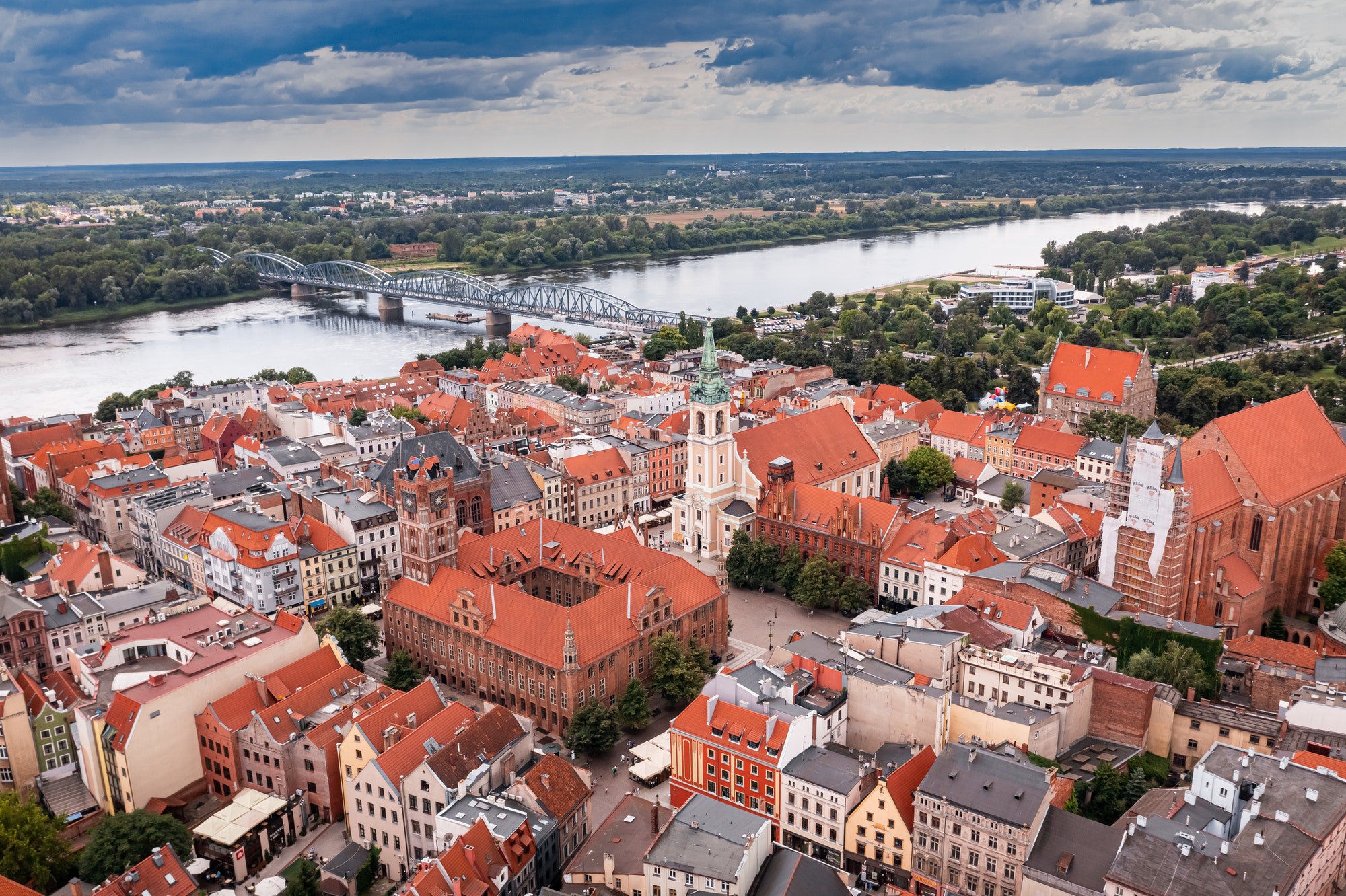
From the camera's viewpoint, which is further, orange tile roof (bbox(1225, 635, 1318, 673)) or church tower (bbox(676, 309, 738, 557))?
church tower (bbox(676, 309, 738, 557))

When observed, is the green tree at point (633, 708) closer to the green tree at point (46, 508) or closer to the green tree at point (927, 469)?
the green tree at point (927, 469)

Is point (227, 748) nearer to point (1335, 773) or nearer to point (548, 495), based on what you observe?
point (548, 495)

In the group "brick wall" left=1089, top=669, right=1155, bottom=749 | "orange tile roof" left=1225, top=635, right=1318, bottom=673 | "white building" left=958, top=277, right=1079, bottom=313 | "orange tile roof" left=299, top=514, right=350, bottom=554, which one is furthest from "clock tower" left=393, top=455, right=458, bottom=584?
"white building" left=958, top=277, right=1079, bottom=313

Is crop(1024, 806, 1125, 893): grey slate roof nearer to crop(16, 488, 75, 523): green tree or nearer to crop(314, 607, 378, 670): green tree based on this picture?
crop(314, 607, 378, 670): green tree

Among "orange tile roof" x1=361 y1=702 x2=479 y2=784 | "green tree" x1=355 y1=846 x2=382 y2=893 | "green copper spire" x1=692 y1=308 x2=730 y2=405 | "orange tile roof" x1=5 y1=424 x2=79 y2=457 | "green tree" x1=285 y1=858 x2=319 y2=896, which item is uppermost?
"green copper spire" x1=692 y1=308 x2=730 y2=405

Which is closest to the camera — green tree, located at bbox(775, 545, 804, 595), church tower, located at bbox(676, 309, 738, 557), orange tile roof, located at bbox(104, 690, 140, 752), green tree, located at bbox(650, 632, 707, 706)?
orange tile roof, located at bbox(104, 690, 140, 752)

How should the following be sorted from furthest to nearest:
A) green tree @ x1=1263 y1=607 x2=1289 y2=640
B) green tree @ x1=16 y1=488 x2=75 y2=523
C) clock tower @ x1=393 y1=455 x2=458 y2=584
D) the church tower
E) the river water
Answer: the river water
green tree @ x1=16 y1=488 x2=75 y2=523
the church tower
green tree @ x1=1263 y1=607 x2=1289 y2=640
clock tower @ x1=393 y1=455 x2=458 y2=584

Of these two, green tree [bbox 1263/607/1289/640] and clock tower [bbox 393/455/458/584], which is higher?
clock tower [bbox 393/455/458/584]

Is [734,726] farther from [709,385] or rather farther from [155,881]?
[709,385]
